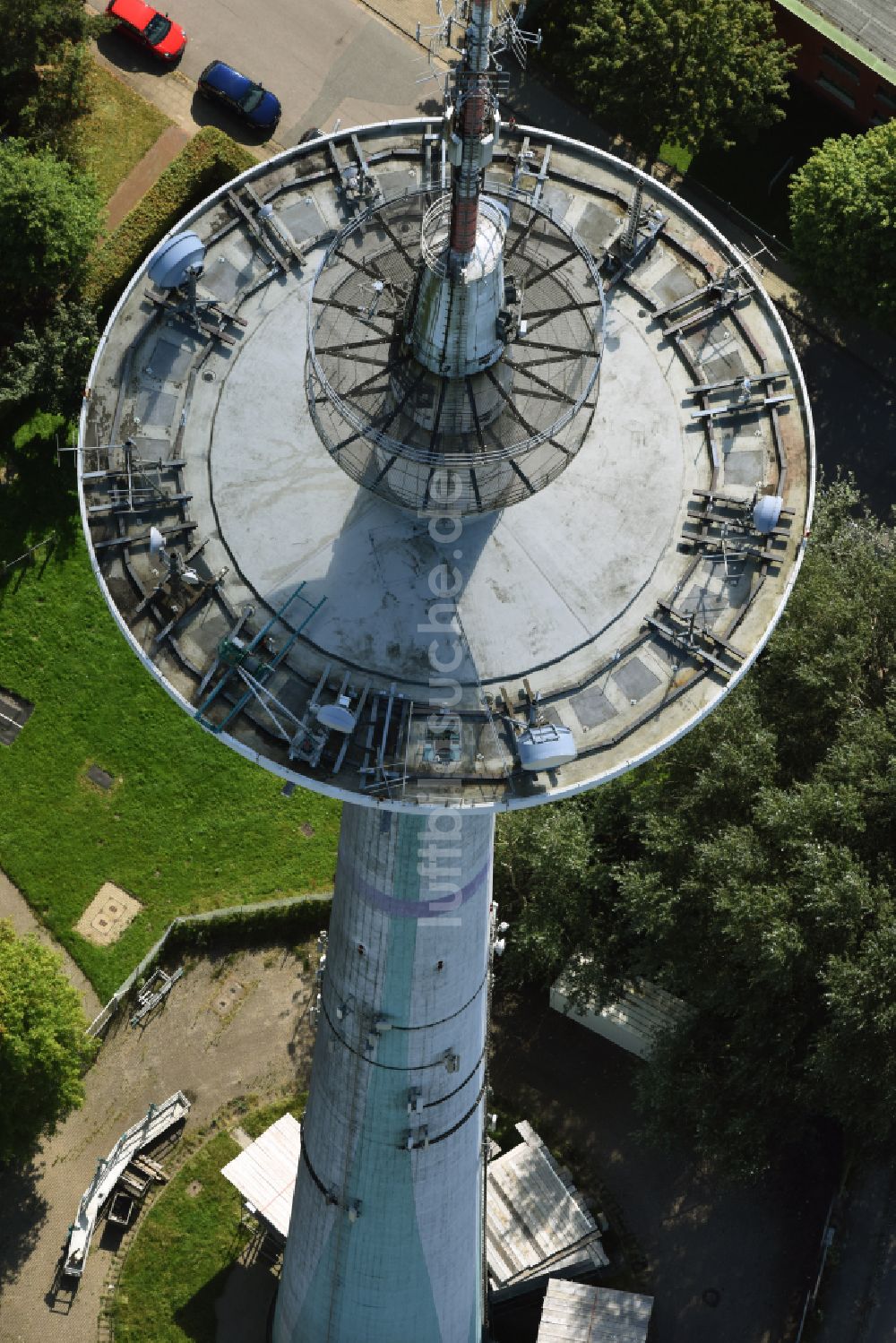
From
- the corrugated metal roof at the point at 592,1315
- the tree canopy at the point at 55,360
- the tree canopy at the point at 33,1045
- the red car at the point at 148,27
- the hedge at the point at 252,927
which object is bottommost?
the tree canopy at the point at 33,1045

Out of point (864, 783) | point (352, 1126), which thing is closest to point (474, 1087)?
point (352, 1126)

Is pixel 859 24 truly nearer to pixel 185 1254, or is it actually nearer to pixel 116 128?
pixel 116 128

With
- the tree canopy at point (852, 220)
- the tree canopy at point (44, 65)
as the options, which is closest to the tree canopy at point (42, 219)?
the tree canopy at point (44, 65)

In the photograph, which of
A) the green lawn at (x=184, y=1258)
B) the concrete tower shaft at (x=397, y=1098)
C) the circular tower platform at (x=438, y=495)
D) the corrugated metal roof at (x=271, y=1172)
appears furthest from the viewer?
the green lawn at (x=184, y=1258)

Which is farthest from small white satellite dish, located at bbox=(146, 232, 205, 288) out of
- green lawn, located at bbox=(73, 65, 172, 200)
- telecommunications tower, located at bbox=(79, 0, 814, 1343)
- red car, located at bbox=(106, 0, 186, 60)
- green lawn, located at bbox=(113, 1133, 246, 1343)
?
red car, located at bbox=(106, 0, 186, 60)

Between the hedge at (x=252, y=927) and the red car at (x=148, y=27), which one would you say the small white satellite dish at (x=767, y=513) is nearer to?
the hedge at (x=252, y=927)

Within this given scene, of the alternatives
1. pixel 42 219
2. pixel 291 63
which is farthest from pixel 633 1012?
pixel 291 63
